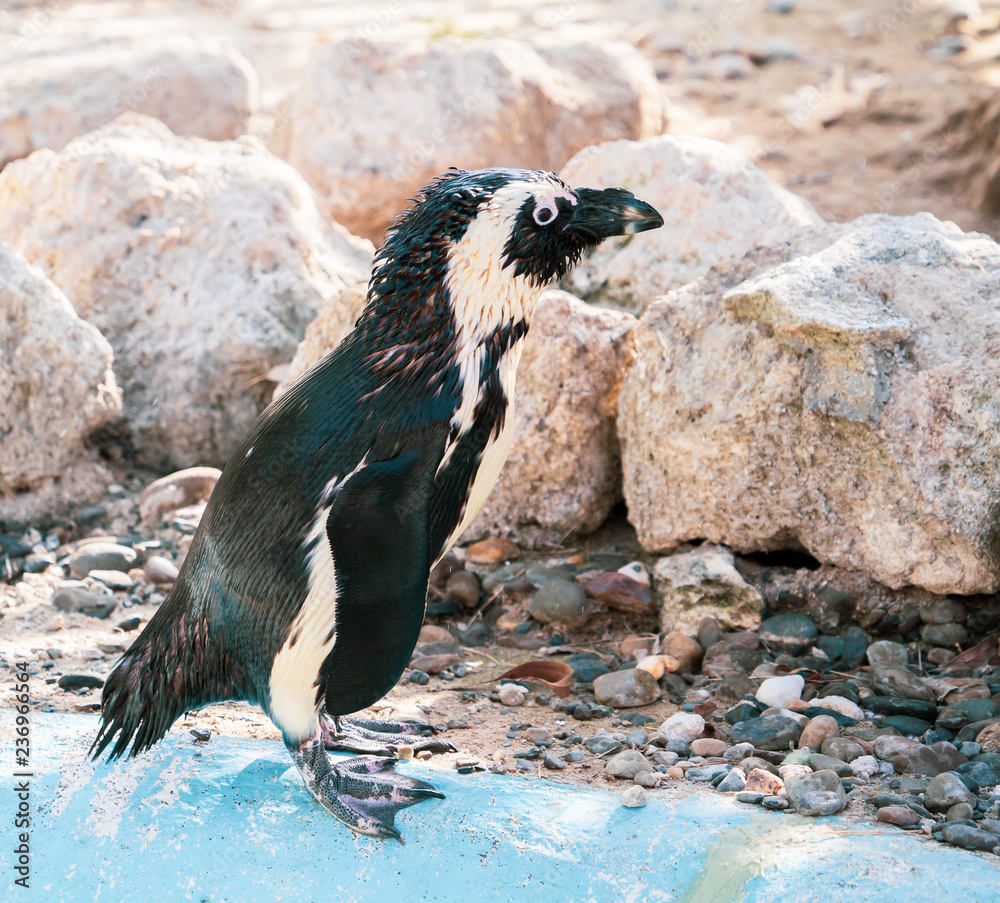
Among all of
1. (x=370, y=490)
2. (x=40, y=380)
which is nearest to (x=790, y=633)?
(x=370, y=490)

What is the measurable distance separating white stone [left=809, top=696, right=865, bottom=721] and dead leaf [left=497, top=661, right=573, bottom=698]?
654mm

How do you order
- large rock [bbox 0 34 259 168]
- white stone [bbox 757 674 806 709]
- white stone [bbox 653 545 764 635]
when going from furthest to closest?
large rock [bbox 0 34 259 168] < white stone [bbox 653 545 764 635] < white stone [bbox 757 674 806 709]

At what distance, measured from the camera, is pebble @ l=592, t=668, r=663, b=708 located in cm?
285

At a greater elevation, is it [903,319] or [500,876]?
[903,319]

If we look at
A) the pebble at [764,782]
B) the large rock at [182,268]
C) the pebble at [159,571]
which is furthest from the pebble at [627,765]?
the large rock at [182,268]

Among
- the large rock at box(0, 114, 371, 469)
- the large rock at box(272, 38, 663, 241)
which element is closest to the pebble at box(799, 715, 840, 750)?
the large rock at box(0, 114, 371, 469)

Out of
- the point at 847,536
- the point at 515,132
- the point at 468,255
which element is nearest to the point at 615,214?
the point at 468,255

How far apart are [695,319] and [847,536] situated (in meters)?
0.75

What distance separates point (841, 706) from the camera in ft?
8.84

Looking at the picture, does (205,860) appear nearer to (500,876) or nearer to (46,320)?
(500,876)

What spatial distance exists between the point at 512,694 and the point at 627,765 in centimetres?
52

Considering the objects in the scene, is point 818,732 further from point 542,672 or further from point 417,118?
point 417,118

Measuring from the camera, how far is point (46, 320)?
155 inches

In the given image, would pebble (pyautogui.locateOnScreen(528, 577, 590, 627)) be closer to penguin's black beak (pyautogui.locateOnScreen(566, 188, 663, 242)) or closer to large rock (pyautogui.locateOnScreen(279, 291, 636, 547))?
large rock (pyautogui.locateOnScreen(279, 291, 636, 547))
